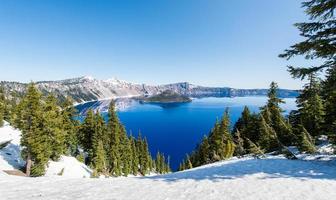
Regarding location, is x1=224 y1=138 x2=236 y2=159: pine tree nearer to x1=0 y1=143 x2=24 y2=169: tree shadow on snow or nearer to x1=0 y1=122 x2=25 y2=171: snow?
x1=0 y1=122 x2=25 y2=171: snow

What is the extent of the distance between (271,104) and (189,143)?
343 ft

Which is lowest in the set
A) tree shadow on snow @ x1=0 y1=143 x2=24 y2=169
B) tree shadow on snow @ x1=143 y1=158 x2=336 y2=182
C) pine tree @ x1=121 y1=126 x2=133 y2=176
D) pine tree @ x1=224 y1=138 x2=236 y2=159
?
pine tree @ x1=121 y1=126 x2=133 y2=176

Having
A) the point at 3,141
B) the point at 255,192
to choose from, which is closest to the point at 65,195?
the point at 255,192

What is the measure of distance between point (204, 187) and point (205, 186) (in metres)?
0.17

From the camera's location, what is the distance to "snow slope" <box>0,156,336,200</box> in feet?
34.1

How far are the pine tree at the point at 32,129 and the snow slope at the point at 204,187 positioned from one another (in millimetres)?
22111

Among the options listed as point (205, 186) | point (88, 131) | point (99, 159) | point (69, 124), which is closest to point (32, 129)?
point (99, 159)

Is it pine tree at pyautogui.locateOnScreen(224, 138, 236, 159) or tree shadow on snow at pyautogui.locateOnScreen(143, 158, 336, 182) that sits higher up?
tree shadow on snow at pyautogui.locateOnScreen(143, 158, 336, 182)

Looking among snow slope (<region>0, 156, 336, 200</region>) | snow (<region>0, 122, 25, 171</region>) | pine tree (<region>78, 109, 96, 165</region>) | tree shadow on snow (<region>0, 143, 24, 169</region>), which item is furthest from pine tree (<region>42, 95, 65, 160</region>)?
snow slope (<region>0, 156, 336, 200</region>)

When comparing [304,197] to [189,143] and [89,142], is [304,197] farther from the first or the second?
[189,143]

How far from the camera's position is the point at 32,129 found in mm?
35531

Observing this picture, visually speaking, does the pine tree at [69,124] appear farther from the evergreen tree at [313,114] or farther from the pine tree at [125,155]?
the evergreen tree at [313,114]

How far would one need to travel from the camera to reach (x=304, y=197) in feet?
32.3

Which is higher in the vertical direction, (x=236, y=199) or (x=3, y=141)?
(x=236, y=199)
